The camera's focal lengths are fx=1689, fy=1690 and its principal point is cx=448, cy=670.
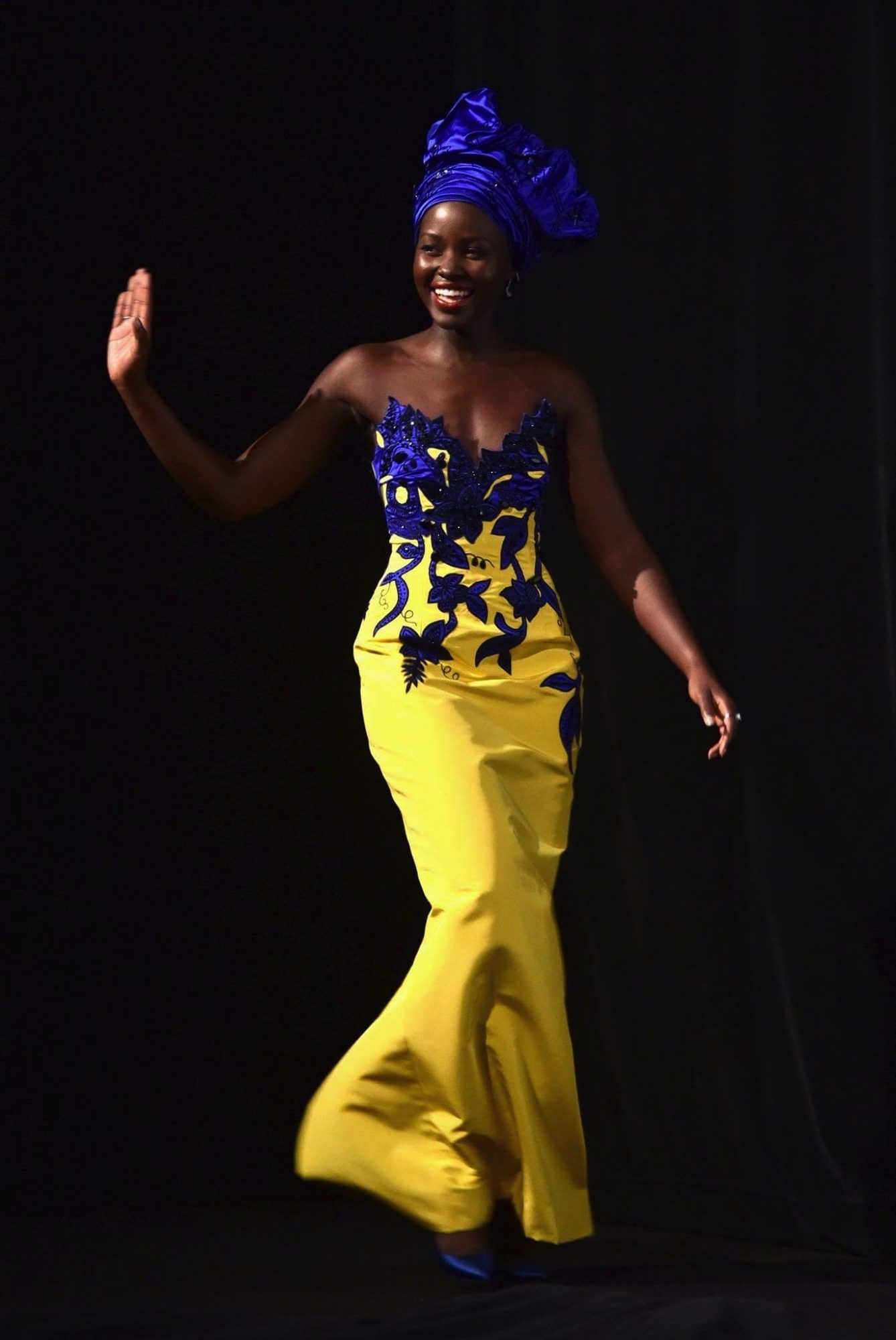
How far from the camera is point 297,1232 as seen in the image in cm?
315

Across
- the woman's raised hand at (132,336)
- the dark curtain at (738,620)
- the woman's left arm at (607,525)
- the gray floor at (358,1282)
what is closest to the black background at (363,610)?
the dark curtain at (738,620)

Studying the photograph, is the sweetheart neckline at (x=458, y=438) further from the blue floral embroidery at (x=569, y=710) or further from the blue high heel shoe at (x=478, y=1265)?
the blue high heel shoe at (x=478, y=1265)

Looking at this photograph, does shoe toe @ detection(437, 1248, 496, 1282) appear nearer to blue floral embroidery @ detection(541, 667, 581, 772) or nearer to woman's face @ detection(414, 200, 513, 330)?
blue floral embroidery @ detection(541, 667, 581, 772)

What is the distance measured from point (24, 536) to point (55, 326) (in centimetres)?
42

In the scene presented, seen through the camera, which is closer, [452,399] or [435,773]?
[435,773]

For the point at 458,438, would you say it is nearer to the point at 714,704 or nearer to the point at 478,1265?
the point at 714,704

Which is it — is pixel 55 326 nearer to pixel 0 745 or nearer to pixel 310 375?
pixel 310 375

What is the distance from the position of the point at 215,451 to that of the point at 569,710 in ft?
2.33

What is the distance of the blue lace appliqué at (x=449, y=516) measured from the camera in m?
2.63

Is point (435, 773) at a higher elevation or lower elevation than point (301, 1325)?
higher

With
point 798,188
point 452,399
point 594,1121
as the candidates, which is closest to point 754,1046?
point 594,1121

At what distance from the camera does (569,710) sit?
2.71m

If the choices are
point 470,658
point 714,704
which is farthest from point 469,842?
point 714,704

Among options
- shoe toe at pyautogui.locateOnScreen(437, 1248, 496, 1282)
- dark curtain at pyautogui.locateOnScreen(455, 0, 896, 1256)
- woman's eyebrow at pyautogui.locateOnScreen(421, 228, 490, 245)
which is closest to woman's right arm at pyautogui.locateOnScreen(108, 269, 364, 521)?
woman's eyebrow at pyautogui.locateOnScreen(421, 228, 490, 245)
